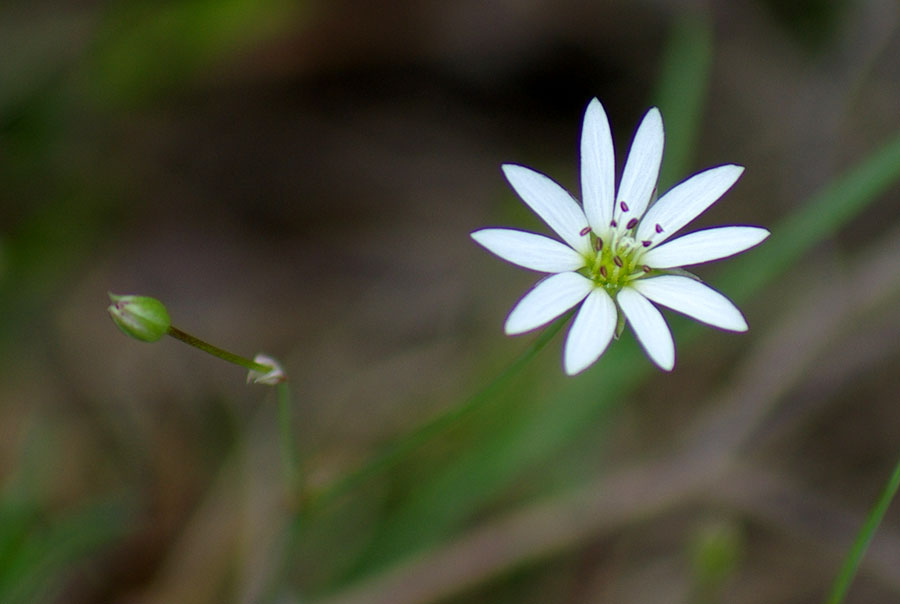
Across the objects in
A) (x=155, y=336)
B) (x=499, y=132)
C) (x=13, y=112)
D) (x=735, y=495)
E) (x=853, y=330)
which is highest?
(x=499, y=132)

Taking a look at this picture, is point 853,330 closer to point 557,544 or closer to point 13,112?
point 557,544

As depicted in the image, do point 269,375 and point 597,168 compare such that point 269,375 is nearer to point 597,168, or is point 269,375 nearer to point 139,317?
point 139,317

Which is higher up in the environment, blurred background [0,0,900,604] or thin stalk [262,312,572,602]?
blurred background [0,0,900,604]

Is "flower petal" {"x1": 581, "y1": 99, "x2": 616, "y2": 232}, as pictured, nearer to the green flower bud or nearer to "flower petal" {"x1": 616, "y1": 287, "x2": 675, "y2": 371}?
"flower petal" {"x1": 616, "y1": 287, "x2": 675, "y2": 371}

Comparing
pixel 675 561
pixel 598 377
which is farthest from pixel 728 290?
pixel 675 561

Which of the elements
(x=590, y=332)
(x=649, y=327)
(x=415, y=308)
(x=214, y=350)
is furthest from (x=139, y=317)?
(x=415, y=308)

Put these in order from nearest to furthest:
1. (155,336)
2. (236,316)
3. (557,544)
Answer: (155,336) → (557,544) → (236,316)

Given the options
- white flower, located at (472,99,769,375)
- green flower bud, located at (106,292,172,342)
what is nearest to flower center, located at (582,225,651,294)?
white flower, located at (472,99,769,375)
